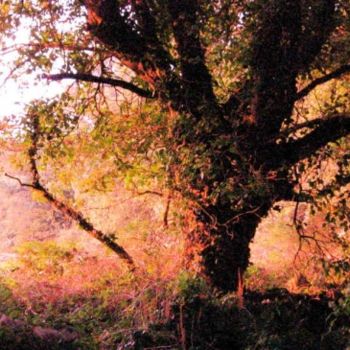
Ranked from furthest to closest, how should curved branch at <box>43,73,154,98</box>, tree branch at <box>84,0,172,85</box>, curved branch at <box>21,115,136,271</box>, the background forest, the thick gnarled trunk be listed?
curved branch at <box>21,115,136,271</box>
the thick gnarled trunk
curved branch at <box>43,73,154,98</box>
tree branch at <box>84,0,172,85</box>
the background forest

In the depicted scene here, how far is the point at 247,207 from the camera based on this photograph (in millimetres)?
7887

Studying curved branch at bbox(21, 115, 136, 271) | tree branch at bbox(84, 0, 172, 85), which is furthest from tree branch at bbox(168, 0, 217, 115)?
curved branch at bbox(21, 115, 136, 271)

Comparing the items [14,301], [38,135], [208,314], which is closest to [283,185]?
[208,314]

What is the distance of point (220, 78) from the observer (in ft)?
27.2

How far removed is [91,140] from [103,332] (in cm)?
413

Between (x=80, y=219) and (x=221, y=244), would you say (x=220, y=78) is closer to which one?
(x=221, y=244)

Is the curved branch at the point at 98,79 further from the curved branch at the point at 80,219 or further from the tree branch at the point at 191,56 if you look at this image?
the curved branch at the point at 80,219

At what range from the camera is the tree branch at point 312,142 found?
305 inches

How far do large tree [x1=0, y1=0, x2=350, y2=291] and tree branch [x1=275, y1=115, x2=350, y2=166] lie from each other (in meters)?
0.01

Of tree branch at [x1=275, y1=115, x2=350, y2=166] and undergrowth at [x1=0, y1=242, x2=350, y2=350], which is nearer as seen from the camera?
undergrowth at [x1=0, y1=242, x2=350, y2=350]

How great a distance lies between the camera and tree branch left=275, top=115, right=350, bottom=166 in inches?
305

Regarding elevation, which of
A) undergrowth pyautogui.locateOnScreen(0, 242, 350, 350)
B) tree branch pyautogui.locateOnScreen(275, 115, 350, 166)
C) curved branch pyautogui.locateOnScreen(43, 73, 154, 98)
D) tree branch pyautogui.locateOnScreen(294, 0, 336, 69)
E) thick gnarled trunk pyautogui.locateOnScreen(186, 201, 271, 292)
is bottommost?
undergrowth pyautogui.locateOnScreen(0, 242, 350, 350)

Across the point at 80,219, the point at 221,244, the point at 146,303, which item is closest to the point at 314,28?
the point at 221,244

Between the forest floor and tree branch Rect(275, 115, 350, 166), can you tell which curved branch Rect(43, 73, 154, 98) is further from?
the forest floor
